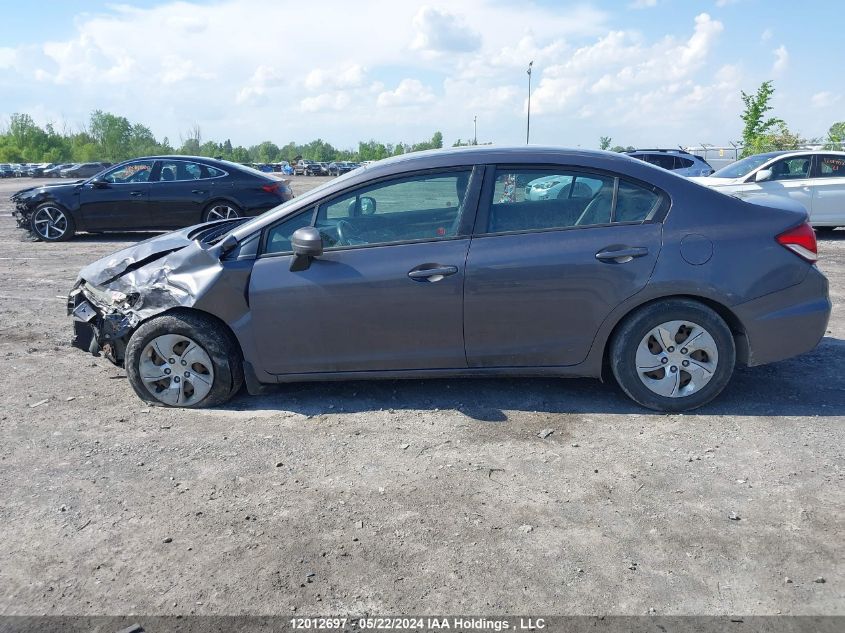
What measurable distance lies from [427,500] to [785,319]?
8.59ft

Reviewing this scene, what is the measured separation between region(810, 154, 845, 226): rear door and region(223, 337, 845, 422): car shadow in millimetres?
8031

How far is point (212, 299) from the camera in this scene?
15.5ft

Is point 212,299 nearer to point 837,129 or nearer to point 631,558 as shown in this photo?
point 631,558

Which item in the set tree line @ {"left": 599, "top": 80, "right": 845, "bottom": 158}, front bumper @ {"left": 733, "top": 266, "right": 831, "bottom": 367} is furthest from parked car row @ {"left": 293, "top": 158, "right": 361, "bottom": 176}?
front bumper @ {"left": 733, "top": 266, "right": 831, "bottom": 367}

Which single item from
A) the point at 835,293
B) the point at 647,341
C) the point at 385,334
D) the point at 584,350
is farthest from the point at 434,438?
the point at 835,293

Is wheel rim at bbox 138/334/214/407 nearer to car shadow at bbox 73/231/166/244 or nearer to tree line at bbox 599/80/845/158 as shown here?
car shadow at bbox 73/231/166/244

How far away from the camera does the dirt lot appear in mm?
2926

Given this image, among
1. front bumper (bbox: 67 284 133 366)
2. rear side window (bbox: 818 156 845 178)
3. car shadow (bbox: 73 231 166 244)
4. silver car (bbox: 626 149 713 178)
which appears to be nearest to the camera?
front bumper (bbox: 67 284 133 366)

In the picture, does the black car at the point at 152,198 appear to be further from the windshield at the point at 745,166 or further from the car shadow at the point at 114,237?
the windshield at the point at 745,166

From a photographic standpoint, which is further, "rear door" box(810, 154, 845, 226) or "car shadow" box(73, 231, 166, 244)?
"car shadow" box(73, 231, 166, 244)

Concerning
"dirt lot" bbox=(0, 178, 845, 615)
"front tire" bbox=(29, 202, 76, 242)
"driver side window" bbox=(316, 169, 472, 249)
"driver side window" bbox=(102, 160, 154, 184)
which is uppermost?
"driver side window" bbox=(102, 160, 154, 184)

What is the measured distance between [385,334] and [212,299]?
117cm

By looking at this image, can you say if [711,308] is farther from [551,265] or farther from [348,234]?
[348,234]

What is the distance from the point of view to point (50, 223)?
43.3 feet
